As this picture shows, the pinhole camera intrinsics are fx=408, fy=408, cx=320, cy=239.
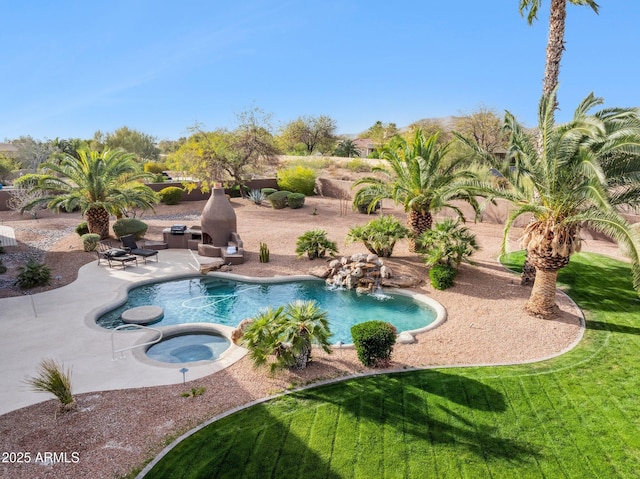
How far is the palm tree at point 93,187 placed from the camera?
19406mm

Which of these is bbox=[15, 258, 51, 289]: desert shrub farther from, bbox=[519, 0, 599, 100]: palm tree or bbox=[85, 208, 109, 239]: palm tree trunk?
bbox=[519, 0, 599, 100]: palm tree

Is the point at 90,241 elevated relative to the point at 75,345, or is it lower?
elevated

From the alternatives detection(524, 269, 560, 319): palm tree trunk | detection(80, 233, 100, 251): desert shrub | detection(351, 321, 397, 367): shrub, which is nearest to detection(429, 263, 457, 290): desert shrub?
detection(524, 269, 560, 319): palm tree trunk

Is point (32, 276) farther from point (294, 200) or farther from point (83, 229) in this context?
point (294, 200)

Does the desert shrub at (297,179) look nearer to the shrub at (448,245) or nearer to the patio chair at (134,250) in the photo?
the patio chair at (134,250)

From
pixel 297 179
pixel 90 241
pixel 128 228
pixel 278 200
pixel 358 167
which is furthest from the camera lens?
pixel 358 167

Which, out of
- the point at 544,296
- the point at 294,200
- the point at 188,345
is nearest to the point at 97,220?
the point at 188,345

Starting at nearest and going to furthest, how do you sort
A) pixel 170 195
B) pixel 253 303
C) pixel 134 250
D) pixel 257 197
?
pixel 253 303 → pixel 134 250 → pixel 170 195 → pixel 257 197

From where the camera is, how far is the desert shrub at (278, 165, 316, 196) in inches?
1470

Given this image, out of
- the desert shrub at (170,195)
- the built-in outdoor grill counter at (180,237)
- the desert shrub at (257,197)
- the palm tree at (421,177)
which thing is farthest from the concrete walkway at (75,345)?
the desert shrub at (257,197)

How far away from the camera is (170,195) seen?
3294cm

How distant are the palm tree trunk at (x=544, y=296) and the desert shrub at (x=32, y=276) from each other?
54.8 feet

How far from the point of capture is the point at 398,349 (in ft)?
34.4

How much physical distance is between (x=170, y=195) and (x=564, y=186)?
2883cm
